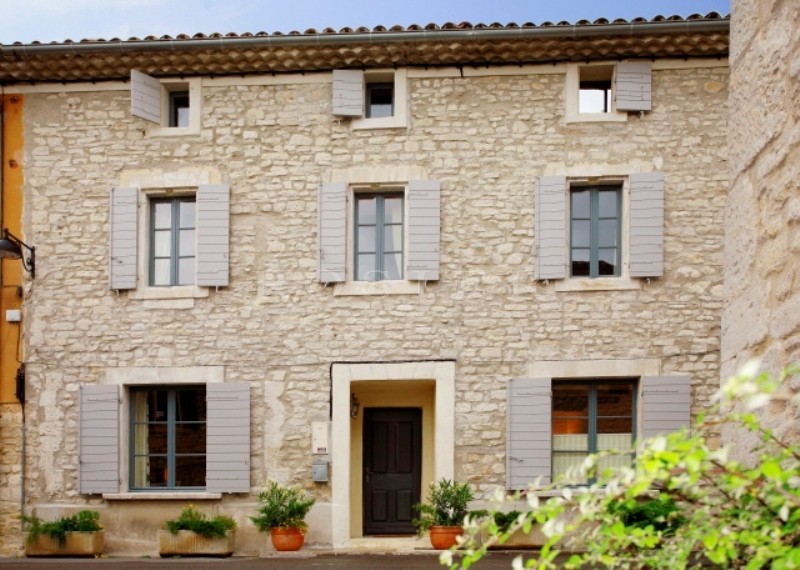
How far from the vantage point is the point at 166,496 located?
9859 mm

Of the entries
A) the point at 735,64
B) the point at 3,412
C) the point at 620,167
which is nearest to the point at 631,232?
the point at 620,167

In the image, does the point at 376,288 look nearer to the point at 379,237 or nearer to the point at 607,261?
the point at 379,237

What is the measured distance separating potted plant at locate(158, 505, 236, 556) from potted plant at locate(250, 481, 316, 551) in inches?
14.8

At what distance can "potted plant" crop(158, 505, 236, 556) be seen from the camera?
9.48m

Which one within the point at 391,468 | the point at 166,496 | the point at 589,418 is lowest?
the point at 166,496

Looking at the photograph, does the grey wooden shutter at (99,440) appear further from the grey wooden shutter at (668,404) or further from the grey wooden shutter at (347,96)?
the grey wooden shutter at (668,404)

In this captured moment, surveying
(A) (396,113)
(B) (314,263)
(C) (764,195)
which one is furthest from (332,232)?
(C) (764,195)

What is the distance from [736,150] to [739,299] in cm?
57

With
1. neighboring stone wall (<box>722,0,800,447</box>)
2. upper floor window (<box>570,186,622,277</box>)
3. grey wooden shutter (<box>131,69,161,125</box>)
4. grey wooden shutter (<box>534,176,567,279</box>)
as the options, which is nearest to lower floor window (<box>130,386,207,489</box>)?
grey wooden shutter (<box>131,69,161,125</box>)

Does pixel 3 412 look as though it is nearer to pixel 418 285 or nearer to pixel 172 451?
pixel 172 451

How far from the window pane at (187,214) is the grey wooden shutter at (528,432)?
4.16 m

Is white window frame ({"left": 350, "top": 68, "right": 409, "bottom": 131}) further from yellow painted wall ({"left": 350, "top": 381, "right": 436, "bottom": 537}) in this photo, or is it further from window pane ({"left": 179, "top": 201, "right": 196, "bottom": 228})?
yellow painted wall ({"left": 350, "top": 381, "right": 436, "bottom": 537})

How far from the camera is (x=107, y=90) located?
1026 cm

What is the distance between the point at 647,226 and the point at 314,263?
12.0ft
